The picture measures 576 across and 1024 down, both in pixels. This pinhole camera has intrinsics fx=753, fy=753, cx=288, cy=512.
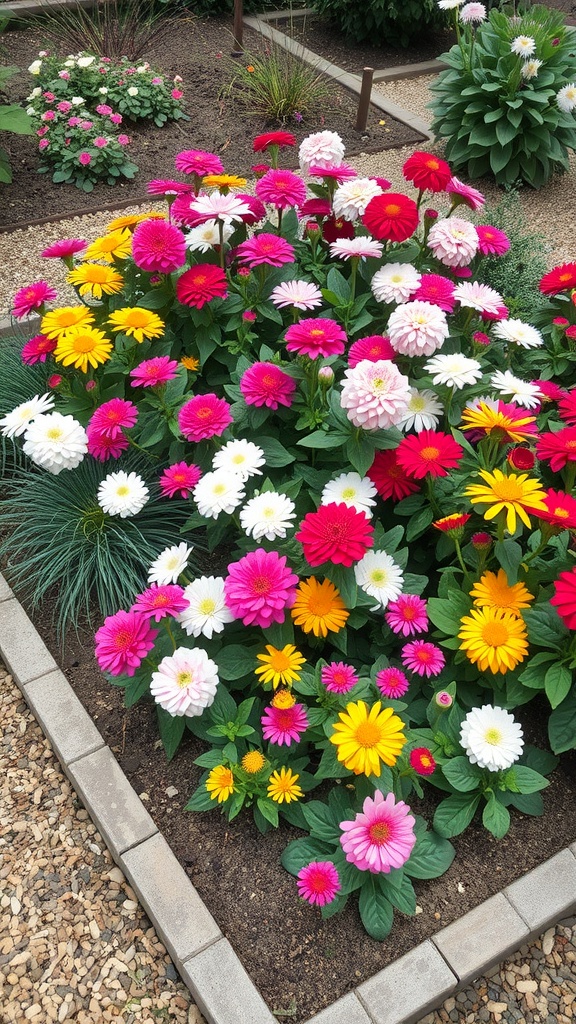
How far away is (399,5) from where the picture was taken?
6227 mm

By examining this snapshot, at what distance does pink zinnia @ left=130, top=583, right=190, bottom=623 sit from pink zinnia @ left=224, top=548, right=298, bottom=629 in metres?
0.11

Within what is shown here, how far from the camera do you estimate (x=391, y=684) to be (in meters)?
1.76

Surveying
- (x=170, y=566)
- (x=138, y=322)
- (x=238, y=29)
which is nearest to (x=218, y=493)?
(x=170, y=566)

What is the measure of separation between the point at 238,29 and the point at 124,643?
6.04 m

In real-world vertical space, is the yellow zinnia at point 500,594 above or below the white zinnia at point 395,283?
below

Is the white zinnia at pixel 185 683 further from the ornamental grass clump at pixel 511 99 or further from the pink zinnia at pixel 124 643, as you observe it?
the ornamental grass clump at pixel 511 99

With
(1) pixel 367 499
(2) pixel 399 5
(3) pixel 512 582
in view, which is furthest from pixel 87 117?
(3) pixel 512 582

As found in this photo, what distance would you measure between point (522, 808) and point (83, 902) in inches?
43.3

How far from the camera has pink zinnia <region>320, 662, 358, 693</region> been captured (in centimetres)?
172

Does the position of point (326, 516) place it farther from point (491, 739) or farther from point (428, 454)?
point (491, 739)

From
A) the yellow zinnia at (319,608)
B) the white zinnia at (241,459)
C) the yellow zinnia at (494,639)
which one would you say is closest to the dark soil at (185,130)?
the white zinnia at (241,459)

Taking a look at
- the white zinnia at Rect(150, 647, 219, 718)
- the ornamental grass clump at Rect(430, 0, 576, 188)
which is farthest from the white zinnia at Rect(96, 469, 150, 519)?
the ornamental grass clump at Rect(430, 0, 576, 188)

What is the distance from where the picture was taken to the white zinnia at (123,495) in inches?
80.8

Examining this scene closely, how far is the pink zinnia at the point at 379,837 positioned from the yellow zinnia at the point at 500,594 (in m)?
0.55
